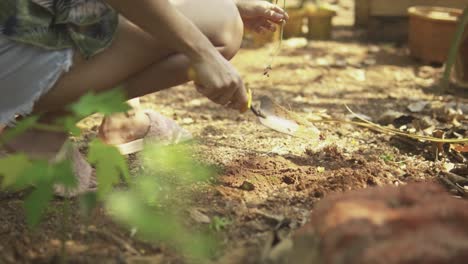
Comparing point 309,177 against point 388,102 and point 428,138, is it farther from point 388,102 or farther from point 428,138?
point 388,102

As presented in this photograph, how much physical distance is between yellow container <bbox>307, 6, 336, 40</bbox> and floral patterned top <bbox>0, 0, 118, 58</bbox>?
114 inches

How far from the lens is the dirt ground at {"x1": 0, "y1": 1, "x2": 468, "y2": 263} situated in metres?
1.60

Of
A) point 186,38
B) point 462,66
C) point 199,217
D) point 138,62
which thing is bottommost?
point 462,66

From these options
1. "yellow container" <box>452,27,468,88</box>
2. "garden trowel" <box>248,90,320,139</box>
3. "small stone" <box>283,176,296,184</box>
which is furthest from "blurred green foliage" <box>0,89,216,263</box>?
"yellow container" <box>452,27,468,88</box>

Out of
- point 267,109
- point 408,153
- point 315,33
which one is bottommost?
point 315,33

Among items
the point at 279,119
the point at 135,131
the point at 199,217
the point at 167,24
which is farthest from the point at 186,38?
the point at 279,119

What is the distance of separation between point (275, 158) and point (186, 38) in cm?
69

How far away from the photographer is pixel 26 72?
182cm

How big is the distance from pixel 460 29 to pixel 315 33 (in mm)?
1595

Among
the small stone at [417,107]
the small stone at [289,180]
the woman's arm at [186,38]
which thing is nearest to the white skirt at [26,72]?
the woman's arm at [186,38]

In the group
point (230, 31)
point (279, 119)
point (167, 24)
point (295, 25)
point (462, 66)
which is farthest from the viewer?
point (295, 25)

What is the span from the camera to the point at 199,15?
200 centimetres

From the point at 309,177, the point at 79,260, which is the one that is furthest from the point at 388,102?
the point at 79,260

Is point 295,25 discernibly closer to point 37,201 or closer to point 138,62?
point 138,62
